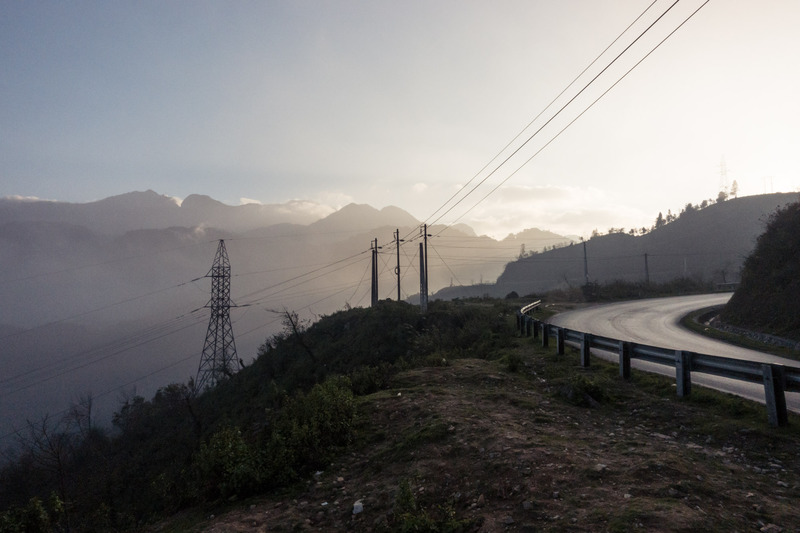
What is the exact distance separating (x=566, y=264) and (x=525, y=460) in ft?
630

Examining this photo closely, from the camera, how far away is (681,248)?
152 m

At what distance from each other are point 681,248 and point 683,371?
16865cm

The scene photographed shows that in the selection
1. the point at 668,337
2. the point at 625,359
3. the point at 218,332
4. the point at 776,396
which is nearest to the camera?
the point at 776,396

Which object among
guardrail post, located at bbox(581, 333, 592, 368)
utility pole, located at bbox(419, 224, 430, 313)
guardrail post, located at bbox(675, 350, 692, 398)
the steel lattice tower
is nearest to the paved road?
guardrail post, located at bbox(675, 350, 692, 398)

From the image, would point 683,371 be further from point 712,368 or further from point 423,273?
point 423,273

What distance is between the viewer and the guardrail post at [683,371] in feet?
30.5

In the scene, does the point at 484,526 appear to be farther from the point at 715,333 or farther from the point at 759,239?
the point at 759,239

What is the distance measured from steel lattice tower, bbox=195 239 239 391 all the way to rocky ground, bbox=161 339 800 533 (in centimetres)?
4275

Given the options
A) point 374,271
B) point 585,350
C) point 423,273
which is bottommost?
point 585,350

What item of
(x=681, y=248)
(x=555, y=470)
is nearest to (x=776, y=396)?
(x=555, y=470)

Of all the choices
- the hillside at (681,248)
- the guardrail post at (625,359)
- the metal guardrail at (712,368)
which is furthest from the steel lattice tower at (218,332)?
the hillside at (681,248)

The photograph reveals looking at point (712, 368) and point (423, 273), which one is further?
point (423, 273)

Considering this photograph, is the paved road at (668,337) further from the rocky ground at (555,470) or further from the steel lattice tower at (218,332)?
the steel lattice tower at (218,332)

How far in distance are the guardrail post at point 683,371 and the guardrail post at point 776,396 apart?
1.84 metres
